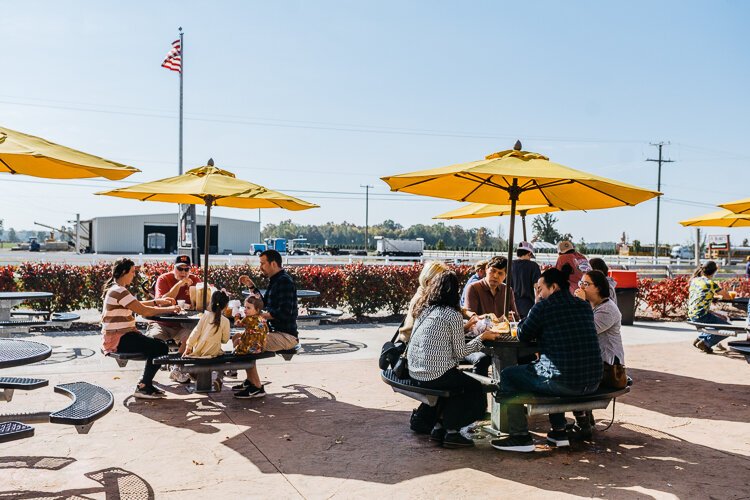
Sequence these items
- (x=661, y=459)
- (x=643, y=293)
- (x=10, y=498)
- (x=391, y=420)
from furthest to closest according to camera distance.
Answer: (x=643, y=293) → (x=391, y=420) → (x=661, y=459) → (x=10, y=498)

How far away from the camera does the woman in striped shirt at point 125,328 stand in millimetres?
6215

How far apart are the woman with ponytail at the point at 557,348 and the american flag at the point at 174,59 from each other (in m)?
A: 23.7

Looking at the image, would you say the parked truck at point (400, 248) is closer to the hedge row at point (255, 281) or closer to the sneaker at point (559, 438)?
the hedge row at point (255, 281)

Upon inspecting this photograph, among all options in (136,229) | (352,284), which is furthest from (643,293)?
(136,229)

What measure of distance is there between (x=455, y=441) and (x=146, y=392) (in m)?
3.21

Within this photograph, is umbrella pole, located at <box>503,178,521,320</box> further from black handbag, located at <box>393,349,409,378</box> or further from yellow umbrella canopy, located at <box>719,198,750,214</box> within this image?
yellow umbrella canopy, located at <box>719,198,750,214</box>

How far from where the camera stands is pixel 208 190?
6996 mm

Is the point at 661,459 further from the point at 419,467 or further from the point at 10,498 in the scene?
the point at 10,498

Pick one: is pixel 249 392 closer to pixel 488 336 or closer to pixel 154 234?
pixel 488 336

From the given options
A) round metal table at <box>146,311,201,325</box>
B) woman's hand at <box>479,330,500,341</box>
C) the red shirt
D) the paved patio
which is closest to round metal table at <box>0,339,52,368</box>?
the paved patio

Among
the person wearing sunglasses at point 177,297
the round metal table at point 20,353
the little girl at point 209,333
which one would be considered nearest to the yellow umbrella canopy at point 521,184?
the little girl at point 209,333

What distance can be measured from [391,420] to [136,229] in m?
48.5

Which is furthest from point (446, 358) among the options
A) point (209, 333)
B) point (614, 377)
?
point (209, 333)

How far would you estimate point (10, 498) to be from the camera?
3873 millimetres
